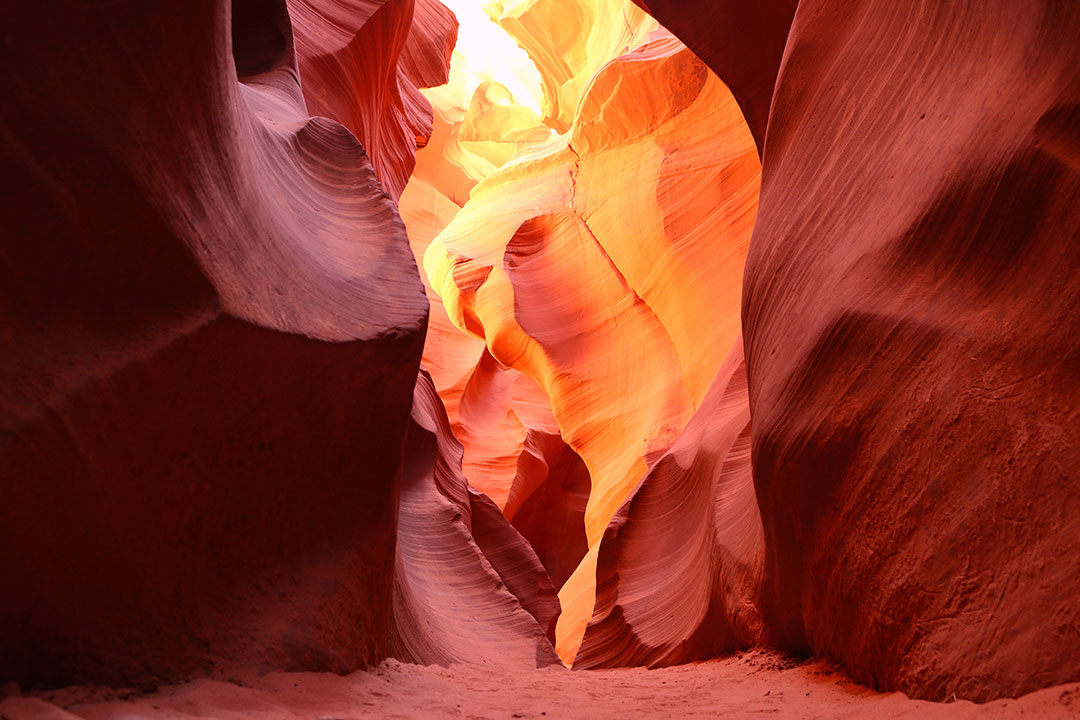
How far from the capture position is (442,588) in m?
5.54

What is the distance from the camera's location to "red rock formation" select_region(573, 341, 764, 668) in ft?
16.2

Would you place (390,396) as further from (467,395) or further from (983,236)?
(467,395)

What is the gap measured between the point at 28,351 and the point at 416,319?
1607 mm

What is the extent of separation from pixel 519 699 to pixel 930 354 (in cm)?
193

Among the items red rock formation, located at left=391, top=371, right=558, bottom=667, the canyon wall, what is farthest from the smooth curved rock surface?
the canyon wall

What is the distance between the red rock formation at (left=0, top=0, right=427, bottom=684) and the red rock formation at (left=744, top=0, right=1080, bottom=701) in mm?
1731

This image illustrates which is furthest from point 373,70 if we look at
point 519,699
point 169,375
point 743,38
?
Answer: point 519,699

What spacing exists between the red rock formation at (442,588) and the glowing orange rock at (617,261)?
12.5ft

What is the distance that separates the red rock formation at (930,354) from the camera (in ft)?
8.04

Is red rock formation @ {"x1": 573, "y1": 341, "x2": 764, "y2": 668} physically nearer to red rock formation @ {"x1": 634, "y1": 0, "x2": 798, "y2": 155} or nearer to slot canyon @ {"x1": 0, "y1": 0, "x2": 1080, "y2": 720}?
slot canyon @ {"x1": 0, "y1": 0, "x2": 1080, "y2": 720}

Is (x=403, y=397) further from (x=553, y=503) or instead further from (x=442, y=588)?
(x=553, y=503)

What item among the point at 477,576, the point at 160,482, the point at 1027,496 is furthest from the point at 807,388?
the point at 477,576

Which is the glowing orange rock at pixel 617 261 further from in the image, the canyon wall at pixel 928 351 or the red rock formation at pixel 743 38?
the canyon wall at pixel 928 351

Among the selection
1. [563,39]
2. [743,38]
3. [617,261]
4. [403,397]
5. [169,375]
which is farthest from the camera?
[563,39]
